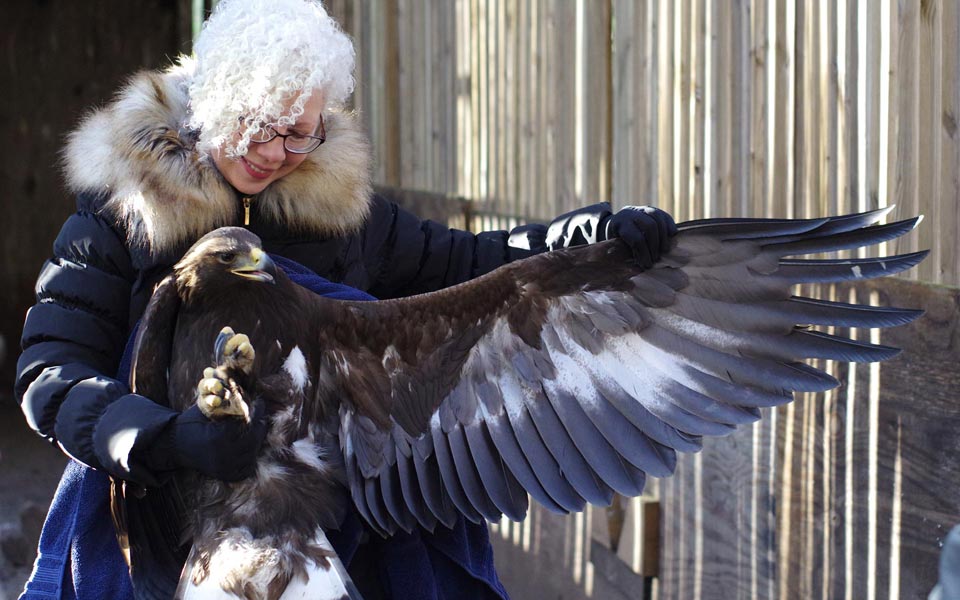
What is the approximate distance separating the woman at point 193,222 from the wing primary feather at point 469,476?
0.16 metres

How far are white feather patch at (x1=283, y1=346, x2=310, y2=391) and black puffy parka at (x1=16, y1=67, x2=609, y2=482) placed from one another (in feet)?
0.93

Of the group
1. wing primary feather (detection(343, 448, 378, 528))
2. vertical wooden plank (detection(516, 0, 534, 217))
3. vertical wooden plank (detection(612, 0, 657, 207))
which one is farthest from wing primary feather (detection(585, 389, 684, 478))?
vertical wooden plank (detection(516, 0, 534, 217))

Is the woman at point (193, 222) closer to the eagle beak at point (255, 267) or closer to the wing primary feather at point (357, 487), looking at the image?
the wing primary feather at point (357, 487)

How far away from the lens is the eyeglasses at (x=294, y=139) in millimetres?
2492

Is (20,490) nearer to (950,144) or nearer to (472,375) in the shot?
(472,375)

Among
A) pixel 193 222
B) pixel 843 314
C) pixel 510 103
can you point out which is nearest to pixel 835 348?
pixel 843 314

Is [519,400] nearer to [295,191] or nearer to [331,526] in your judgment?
[331,526]

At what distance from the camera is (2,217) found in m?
9.64

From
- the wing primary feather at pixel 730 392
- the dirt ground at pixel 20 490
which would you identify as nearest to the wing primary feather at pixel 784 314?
the wing primary feather at pixel 730 392

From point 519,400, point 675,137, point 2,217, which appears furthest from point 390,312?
point 2,217

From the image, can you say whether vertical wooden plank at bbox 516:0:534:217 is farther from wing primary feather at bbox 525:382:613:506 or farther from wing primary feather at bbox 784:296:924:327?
wing primary feather at bbox 784:296:924:327

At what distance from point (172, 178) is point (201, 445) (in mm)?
583

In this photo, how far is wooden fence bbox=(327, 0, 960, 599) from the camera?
2.83 meters

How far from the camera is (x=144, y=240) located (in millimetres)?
2439
